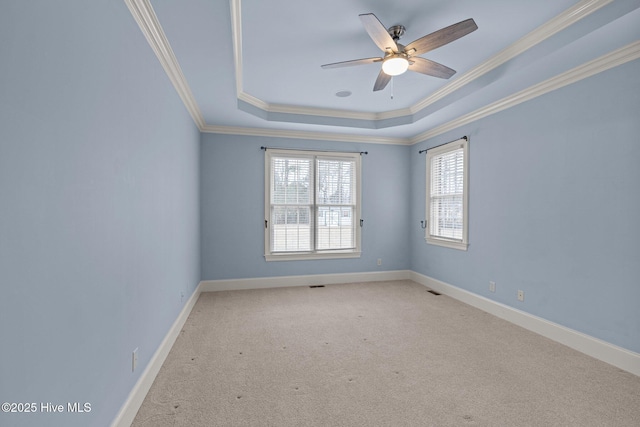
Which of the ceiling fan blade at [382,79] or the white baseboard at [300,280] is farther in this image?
the white baseboard at [300,280]

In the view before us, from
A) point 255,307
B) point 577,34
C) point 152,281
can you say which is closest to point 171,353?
point 152,281

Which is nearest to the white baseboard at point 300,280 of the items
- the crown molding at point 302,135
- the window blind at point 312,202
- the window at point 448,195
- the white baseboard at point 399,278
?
the white baseboard at point 399,278

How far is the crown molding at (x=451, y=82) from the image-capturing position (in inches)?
89.4

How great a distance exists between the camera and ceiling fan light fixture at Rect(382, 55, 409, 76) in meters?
2.48

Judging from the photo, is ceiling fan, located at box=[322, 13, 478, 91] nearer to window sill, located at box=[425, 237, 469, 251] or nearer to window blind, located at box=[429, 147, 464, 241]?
window blind, located at box=[429, 147, 464, 241]

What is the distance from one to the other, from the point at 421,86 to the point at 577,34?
159 cm

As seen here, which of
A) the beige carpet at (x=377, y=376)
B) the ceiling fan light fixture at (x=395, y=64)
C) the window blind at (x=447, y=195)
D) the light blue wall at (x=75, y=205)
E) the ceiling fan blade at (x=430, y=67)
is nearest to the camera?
the light blue wall at (x=75, y=205)

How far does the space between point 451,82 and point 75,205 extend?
12.4 feet

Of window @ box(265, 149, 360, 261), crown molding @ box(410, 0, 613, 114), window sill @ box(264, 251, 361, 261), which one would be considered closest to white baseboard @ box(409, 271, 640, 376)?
window sill @ box(264, 251, 361, 261)

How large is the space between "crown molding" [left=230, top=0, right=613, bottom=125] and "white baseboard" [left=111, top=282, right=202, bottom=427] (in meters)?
2.53

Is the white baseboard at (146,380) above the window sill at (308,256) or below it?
below

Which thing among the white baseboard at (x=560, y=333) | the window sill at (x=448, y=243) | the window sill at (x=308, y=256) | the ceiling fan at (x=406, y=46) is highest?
the ceiling fan at (x=406, y=46)

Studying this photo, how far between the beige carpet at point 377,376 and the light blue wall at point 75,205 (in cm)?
52

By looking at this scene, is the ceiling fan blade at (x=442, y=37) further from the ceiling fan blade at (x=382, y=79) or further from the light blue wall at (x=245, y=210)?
the light blue wall at (x=245, y=210)
